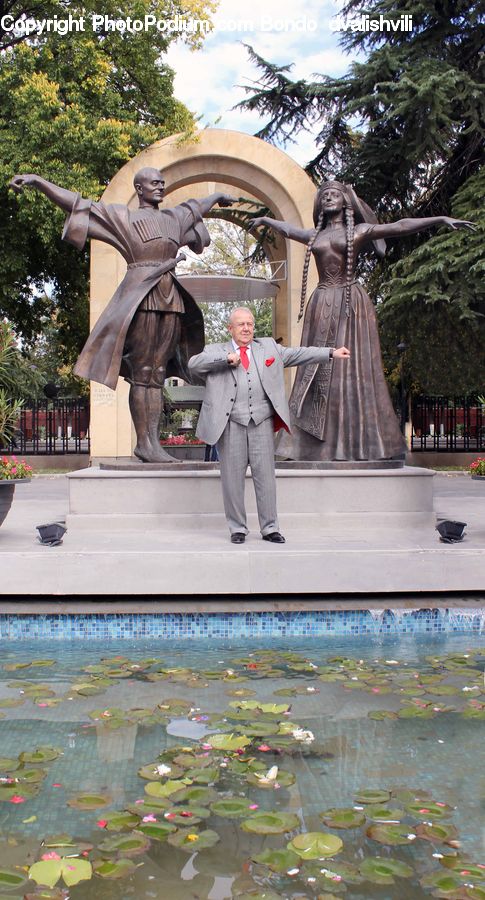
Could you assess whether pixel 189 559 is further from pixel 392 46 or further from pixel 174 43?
pixel 174 43

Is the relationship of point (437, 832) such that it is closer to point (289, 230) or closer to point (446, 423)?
point (289, 230)

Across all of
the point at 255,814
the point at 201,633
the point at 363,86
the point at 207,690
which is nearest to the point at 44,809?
the point at 255,814

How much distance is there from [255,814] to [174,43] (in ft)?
63.6

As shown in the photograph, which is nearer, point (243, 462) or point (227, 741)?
point (227, 741)

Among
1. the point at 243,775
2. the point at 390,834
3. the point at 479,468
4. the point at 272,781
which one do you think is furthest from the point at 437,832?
the point at 479,468

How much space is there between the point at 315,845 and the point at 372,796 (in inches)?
16.4

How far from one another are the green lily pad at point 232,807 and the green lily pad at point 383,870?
0.46 meters

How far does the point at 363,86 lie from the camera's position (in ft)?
52.5

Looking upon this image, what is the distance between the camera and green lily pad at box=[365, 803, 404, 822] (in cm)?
276

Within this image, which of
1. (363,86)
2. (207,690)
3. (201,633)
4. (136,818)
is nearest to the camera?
(136,818)

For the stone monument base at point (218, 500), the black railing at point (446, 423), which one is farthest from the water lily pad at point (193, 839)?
the black railing at point (446, 423)

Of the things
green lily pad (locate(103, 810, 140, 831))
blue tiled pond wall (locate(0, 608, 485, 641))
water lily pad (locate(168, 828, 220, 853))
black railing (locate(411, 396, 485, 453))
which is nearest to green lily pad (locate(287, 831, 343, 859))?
water lily pad (locate(168, 828, 220, 853))

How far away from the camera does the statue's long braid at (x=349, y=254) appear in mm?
8141

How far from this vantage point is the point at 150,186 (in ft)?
26.4
